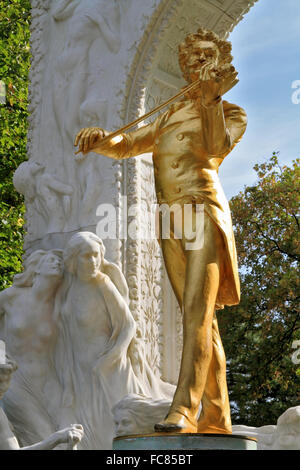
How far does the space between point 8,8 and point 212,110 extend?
34.7ft

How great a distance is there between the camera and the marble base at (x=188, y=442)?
380 cm

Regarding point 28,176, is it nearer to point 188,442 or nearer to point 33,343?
point 33,343

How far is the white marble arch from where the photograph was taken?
7.20 meters

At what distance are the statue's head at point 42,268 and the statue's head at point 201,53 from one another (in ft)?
8.54

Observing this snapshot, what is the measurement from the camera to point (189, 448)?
149 inches

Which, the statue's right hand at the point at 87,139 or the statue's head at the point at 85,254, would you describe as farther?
the statue's head at the point at 85,254

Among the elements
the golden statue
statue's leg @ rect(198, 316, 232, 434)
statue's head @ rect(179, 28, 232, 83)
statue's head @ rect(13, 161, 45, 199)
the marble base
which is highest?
statue's head @ rect(13, 161, 45, 199)

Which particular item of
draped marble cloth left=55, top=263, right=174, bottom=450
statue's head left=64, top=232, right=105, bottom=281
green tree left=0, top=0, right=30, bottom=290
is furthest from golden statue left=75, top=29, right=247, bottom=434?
green tree left=0, top=0, right=30, bottom=290

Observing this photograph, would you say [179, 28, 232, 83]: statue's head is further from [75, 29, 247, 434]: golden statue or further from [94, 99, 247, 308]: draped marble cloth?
[94, 99, 247, 308]: draped marble cloth

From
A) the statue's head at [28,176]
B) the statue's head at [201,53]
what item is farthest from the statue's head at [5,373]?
the statue's head at [28,176]

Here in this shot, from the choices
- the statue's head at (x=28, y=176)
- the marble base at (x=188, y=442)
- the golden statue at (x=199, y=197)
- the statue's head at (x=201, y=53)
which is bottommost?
the marble base at (x=188, y=442)

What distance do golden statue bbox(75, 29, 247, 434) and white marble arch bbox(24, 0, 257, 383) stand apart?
2.42 m

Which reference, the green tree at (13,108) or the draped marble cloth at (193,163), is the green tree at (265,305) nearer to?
the green tree at (13,108)

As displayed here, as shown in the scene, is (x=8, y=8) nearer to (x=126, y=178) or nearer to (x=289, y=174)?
(x=289, y=174)
